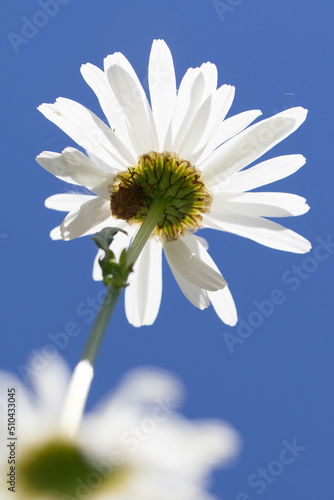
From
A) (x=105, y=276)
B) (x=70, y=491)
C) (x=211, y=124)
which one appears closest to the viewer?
(x=70, y=491)

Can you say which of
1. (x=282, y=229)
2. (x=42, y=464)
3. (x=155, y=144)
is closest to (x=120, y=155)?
(x=155, y=144)

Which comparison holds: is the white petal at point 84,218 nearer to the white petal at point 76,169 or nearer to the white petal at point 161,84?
the white petal at point 76,169

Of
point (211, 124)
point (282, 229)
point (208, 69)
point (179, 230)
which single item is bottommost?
point (179, 230)

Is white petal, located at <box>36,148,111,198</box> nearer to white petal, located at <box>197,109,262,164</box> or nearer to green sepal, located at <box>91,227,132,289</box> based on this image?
white petal, located at <box>197,109,262,164</box>

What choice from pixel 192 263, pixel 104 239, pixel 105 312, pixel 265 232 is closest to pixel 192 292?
pixel 192 263

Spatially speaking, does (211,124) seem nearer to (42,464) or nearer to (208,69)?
(208,69)

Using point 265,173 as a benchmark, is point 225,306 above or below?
below

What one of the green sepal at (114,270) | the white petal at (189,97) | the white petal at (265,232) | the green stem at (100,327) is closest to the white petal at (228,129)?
the white petal at (189,97)

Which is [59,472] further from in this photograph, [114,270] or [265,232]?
[265,232]
